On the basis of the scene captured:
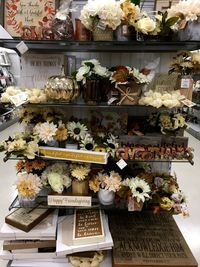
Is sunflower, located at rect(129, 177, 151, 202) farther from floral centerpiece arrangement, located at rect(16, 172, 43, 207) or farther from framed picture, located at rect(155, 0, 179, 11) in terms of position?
framed picture, located at rect(155, 0, 179, 11)

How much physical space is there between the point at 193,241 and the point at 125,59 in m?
1.74

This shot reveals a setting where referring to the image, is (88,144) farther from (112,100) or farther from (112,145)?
(112,100)

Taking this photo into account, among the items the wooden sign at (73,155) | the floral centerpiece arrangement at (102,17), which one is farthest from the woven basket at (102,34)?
the wooden sign at (73,155)

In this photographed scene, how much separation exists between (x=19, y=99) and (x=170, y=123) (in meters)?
1.05

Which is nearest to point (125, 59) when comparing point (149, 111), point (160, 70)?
point (160, 70)

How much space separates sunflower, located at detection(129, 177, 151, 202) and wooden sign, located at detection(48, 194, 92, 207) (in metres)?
0.32

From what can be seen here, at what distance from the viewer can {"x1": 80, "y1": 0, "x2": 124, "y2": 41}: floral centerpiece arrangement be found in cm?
179

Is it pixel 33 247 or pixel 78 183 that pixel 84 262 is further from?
pixel 78 183

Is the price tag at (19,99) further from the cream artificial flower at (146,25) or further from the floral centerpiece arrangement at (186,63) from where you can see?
the floral centerpiece arrangement at (186,63)

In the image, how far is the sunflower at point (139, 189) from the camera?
2051mm

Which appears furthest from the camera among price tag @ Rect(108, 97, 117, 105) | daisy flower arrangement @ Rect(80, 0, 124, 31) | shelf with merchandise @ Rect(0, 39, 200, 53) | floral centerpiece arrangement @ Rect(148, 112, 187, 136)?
floral centerpiece arrangement @ Rect(148, 112, 187, 136)

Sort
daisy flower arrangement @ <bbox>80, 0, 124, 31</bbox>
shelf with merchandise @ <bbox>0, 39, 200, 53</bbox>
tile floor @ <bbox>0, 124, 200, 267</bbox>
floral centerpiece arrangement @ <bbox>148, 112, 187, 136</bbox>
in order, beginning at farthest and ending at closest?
tile floor @ <bbox>0, 124, 200, 267</bbox>
floral centerpiece arrangement @ <bbox>148, 112, 187, 136</bbox>
shelf with merchandise @ <bbox>0, 39, 200, 53</bbox>
daisy flower arrangement @ <bbox>80, 0, 124, 31</bbox>

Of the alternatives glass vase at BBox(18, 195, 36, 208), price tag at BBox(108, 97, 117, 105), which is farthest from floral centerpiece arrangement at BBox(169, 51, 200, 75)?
glass vase at BBox(18, 195, 36, 208)

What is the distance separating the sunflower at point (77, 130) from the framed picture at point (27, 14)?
66cm
